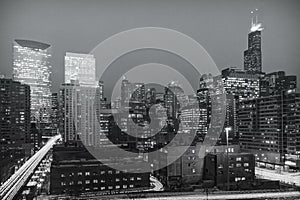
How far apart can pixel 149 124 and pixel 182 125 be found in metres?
1.16

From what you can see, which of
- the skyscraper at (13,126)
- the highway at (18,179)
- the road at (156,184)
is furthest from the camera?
the road at (156,184)

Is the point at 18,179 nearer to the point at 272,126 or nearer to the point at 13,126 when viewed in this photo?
the point at 13,126

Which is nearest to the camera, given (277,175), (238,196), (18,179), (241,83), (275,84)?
(238,196)

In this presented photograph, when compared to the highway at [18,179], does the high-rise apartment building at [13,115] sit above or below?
above

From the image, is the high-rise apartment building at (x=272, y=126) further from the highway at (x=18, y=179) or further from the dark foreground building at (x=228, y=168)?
the highway at (x=18, y=179)

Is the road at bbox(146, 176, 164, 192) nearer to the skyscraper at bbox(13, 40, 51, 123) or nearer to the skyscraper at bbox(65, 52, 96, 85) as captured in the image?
the skyscraper at bbox(65, 52, 96, 85)

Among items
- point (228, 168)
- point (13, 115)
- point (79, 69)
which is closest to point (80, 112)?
point (79, 69)

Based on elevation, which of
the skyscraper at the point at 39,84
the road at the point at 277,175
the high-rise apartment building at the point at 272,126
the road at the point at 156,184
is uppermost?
the skyscraper at the point at 39,84

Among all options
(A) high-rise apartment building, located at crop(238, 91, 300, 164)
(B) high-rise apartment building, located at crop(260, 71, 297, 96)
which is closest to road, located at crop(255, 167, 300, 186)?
(A) high-rise apartment building, located at crop(238, 91, 300, 164)

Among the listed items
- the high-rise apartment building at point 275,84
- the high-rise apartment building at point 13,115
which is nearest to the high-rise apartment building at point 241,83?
the high-rise apartment building at point 275,84

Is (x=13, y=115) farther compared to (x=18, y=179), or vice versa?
(x=13, y=115)

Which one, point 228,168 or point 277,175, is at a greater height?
point 228,168

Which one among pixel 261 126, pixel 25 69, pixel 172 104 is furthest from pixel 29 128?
pixel 261 126

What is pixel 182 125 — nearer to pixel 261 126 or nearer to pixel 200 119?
pixel 200 119
